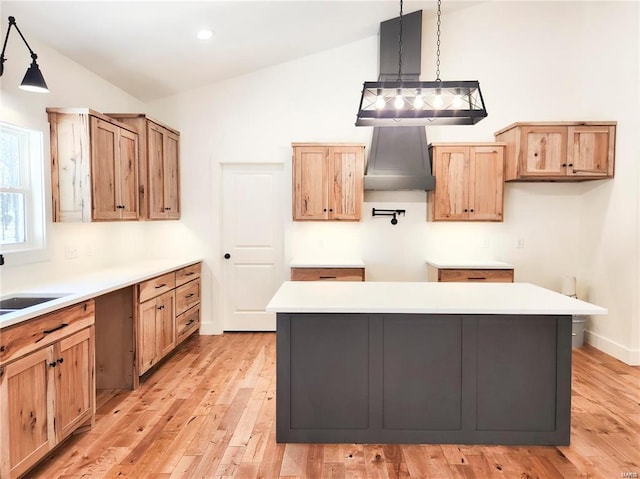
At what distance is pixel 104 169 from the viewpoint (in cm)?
324

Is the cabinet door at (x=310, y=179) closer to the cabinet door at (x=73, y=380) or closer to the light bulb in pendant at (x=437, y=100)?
the light bulb in pendant at (x=437, y=100)

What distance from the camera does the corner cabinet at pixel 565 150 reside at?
4141 millimetres

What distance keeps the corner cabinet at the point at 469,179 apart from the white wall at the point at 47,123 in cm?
338

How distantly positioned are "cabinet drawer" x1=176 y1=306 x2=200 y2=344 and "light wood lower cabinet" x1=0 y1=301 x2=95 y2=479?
1510 mm

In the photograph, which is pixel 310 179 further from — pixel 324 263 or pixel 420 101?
pixel 420 101

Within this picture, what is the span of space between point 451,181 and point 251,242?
2.45m

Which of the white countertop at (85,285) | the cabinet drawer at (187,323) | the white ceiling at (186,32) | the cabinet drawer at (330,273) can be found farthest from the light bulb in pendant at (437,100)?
the cabinet drawer at (187,323)

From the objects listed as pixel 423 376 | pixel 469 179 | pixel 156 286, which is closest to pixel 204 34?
pixel 156 286

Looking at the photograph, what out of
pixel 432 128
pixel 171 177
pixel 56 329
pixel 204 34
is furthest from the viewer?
pixel 432 128

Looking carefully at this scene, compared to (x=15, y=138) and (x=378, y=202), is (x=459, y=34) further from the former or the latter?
(x=15, y=138)

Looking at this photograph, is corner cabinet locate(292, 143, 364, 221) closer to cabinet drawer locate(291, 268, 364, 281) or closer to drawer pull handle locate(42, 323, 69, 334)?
cabinet drawer locate(291, 268, 364, 281)

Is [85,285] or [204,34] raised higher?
[204,34]

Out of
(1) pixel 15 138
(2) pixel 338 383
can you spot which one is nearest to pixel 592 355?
(2) pixel 338 383

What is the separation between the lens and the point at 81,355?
8.16ft
